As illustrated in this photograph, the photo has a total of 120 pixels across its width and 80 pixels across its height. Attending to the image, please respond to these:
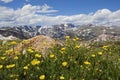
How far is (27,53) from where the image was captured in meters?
11.6

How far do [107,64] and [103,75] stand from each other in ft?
4.34

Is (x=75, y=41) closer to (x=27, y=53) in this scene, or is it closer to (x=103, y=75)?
(x=27, y=53)

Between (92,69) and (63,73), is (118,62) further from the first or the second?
(63,73)

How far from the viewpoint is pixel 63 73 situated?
30.3 ft

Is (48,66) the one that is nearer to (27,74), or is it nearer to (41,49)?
(27,74)

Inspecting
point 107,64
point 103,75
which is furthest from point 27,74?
point 107,64

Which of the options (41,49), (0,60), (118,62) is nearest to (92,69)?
Result: (118,62)

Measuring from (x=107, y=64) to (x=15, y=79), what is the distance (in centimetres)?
393

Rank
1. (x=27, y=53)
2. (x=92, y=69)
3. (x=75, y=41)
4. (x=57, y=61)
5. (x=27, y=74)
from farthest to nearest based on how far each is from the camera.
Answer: (x=75, y=41) → (x=27, y=53) → (x=57, y=61) → (x=92, y=69) → (x=27, y=74)

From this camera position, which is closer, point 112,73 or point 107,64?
point 112,73

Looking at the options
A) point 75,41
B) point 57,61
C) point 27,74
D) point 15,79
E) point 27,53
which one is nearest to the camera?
point 15,79

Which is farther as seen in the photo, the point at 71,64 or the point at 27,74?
the point at 71,64

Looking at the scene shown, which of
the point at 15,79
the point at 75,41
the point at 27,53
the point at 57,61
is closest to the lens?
the point at 15,79

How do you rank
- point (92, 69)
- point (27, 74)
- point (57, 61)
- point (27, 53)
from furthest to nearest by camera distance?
1. point (27, 53)
2. point (57, 61)
3. point (92, 69)
4. point (27, 74)
